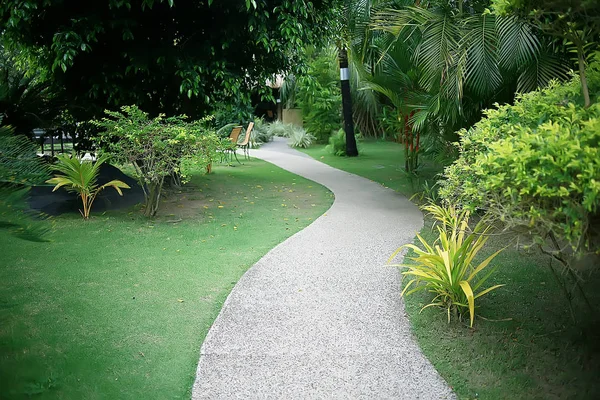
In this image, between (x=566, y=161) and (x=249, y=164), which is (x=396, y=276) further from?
(x=249, y=164)

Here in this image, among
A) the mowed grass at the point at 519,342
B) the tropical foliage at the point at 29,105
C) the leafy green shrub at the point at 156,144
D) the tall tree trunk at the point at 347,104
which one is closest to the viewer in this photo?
the mowed grass at the point at 519,342

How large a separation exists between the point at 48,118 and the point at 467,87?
6.17 metres

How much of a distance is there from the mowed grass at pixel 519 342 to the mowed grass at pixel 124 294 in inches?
67.1

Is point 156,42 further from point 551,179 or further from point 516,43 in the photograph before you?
point 551,179

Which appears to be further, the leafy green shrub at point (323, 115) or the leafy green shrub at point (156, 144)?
the leafy green shrub at point (323, 115)

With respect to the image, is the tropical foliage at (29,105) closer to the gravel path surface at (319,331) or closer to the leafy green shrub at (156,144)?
the leafy green shrub at (156,144)

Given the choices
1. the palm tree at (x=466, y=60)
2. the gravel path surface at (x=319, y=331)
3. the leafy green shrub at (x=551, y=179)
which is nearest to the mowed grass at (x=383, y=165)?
the palm tree at (x=466, y=60)

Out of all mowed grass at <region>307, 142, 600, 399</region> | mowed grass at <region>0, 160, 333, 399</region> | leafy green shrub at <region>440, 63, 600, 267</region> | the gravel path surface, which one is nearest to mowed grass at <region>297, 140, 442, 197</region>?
mowed grass at <region>0, 160, 333, 399</region>

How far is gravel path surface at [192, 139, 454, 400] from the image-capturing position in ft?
10.8

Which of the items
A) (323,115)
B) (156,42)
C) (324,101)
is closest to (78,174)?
(156,42)

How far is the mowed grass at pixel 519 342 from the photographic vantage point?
3.27 m

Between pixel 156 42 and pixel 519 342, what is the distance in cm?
673

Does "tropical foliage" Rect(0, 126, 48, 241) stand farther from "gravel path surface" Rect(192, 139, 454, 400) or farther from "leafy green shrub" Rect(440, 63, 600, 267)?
"leafy green shrub" Rect(440, 63, 600, 267)

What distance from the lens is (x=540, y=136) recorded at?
2.63 metres
